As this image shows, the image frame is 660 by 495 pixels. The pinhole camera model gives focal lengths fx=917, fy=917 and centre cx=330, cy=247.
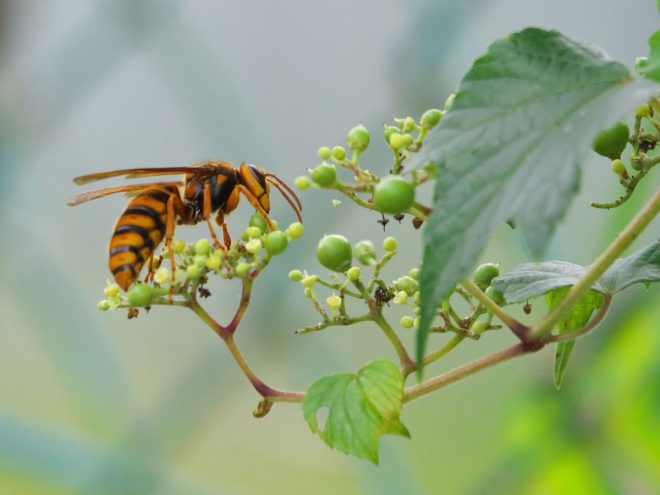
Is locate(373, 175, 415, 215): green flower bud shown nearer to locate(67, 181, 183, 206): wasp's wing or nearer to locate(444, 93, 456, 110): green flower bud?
locate(444, 93, 456, 110): green flower bud

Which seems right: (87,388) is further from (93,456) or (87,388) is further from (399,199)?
(399,199)

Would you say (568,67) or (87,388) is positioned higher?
(568,67)

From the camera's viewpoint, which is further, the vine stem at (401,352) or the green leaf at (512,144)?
the vine stem at (401,352)

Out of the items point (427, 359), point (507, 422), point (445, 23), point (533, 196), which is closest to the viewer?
point (533, 196)

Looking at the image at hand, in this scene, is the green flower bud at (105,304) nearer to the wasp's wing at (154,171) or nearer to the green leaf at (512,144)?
the wasp's wing at (154,171)

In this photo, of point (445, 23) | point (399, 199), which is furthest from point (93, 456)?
point (399, 199)

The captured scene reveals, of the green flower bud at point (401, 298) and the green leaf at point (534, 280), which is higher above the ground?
the green flower bud at point (401, 298)

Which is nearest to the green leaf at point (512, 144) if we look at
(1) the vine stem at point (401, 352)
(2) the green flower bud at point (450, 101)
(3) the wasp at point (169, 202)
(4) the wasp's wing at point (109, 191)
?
(2) the green flower bud at point (450, 101)
